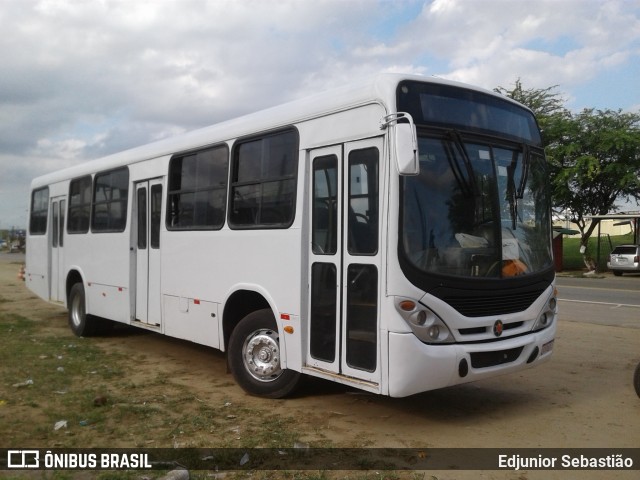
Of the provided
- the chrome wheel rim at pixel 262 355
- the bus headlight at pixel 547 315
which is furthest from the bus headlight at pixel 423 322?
the chrome wheel rim at pixel 262 355

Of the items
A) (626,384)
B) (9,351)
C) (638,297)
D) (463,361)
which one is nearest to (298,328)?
(463,361)

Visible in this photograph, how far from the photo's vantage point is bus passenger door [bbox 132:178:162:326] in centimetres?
889

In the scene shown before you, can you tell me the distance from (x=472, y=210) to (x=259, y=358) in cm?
282

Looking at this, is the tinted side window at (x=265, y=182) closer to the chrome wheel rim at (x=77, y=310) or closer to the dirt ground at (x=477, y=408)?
the dirt ground at (x=477, y=408)

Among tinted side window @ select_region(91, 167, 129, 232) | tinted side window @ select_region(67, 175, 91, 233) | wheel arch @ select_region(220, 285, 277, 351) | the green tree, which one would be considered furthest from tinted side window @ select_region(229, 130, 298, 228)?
the green tree

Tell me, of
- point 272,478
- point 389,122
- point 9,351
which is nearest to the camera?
point 272,478

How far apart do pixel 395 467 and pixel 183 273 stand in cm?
428

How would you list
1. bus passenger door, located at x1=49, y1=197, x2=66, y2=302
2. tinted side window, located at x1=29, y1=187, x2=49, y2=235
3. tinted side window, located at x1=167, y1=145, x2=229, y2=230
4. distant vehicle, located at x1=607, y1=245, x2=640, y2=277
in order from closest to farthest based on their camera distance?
1. tinted side window, located at x1=167, y1=145, x2=229, y2=230
2. bus passenger door, located at x1=49, y1=197, x2=66, y2=302
3. tinted side window, located at x1=29, y1=187, x2=49, y2=235
4. distant vehicle, located at x1=607, y1=245, x2=640, y2=277

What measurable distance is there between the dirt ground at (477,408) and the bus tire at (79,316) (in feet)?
6.06

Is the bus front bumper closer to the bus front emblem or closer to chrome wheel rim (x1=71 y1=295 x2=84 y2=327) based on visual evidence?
the bus front emblem

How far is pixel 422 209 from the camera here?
545 cm

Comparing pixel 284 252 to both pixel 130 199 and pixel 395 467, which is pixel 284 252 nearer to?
pixel 395 467

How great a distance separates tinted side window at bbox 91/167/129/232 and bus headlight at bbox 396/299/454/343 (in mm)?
5870

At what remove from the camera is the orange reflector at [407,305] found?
5.25 metres
